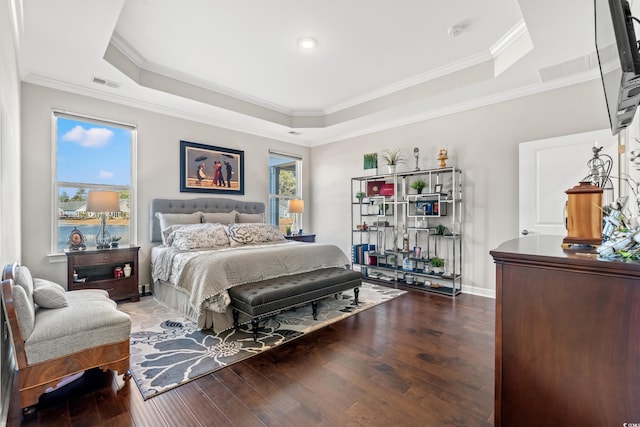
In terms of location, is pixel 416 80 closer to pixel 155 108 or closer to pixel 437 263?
pixel 437 263

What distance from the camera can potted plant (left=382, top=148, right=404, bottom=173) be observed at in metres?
Answer: 4.88

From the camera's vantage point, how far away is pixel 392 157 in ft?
16.1

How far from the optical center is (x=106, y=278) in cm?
384

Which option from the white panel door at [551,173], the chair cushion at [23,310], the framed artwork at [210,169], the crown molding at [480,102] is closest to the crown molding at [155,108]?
the framed artwork at [210,169]

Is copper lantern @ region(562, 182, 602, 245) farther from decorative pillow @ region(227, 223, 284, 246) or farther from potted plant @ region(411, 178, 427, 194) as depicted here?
decorative pillow @ region(227, 223, 284, 246)

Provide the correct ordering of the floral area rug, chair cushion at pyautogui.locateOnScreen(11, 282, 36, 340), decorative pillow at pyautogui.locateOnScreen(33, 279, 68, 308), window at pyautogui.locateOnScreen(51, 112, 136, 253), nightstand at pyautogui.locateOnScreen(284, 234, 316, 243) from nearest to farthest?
1. chair cushion at pyautogui.locateOnScreen(11, 282, 36, 340)
2. decorative pillow at pyautogui.locateOnScreen(33, 279, 68, 308)
3. the floral area rug
4. window at pyautogui.locateOnScreen(51, 112, 136, 253)
5. nightstand at pyautogui.locateOnScreen(284, 234, 316, 243)

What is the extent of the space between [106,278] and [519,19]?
5.45 metres

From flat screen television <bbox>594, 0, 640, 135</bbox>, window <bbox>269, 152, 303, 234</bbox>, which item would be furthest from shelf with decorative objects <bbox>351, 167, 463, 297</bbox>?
flat screen television <bbox>594, 0, 640, 135</bbox>

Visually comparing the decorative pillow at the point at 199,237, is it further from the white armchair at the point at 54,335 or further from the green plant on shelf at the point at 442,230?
the green plant on shelf at the point at 442,230

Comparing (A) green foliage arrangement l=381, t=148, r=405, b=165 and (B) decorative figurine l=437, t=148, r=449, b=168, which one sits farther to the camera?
(A) green foliage arrangement l=381, t=148, r=405, b=165

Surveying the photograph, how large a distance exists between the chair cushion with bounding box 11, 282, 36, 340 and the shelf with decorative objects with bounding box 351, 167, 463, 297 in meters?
4.12

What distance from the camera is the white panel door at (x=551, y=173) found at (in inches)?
125

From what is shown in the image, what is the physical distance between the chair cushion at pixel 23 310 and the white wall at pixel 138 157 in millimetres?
2313

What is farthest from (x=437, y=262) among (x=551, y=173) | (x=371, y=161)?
(x=371, y=161)
